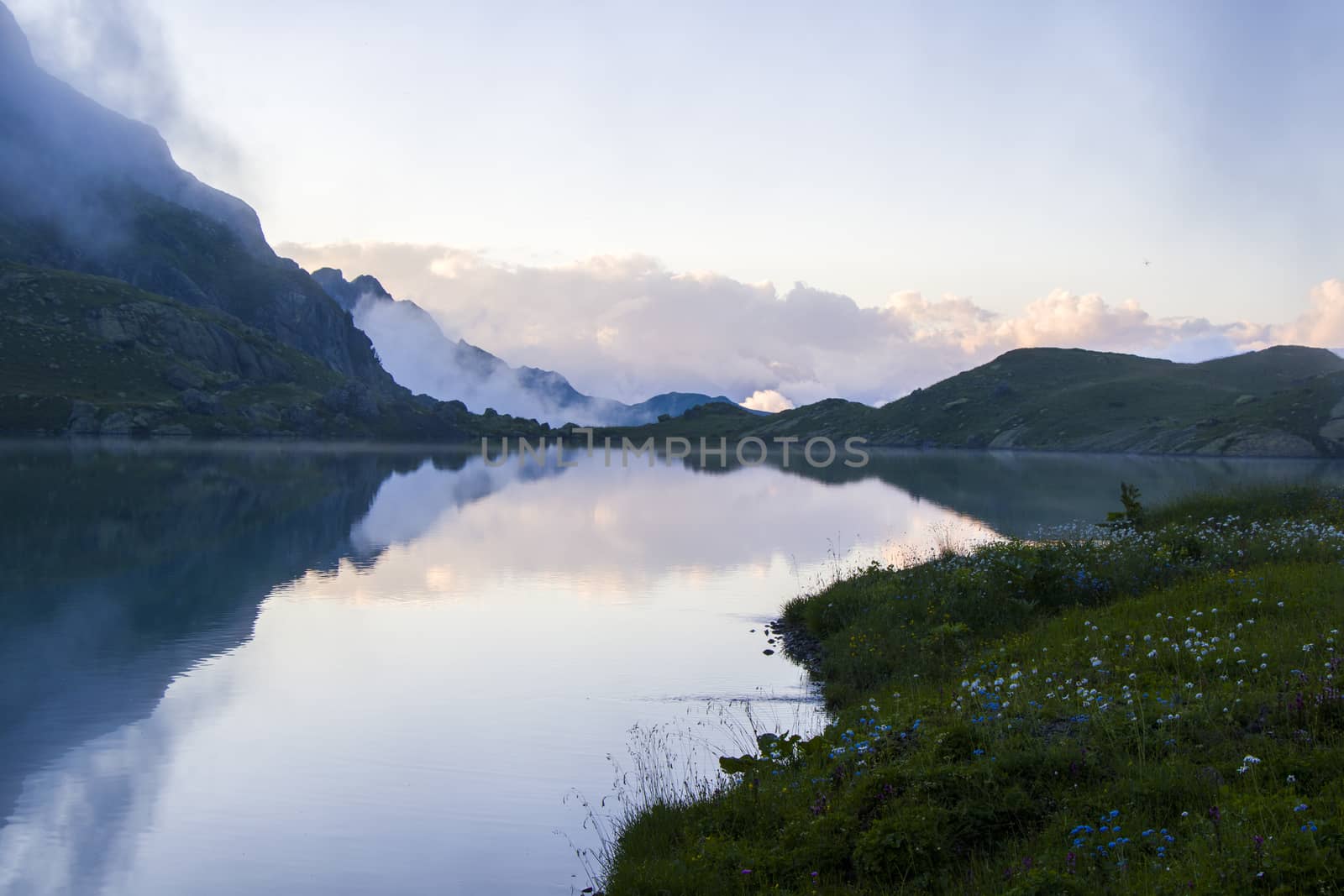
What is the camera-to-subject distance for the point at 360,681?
70.7 ft

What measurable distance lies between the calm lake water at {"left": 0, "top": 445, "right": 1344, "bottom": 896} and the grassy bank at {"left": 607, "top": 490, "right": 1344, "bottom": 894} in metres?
2.92

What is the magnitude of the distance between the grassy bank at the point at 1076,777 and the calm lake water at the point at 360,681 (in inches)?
115

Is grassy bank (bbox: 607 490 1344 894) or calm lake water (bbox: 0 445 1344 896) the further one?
calm lake water (bbox: 0 445 1344 896)

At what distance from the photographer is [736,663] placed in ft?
77.5

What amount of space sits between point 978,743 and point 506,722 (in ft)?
34.0

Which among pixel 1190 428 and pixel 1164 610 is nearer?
pixel 1164 610

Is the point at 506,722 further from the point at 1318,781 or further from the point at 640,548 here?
the point at 640,548

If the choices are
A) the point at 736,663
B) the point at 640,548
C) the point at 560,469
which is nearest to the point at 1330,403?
the point at 560,469

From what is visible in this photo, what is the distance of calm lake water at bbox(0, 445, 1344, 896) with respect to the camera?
12.9 metres

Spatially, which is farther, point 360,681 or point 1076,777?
point 360,681

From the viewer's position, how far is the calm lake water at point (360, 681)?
1292 centimetres

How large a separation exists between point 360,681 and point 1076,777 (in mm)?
16409

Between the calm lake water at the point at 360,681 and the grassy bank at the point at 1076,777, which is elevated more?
the grassy bank at the point at 1076,777

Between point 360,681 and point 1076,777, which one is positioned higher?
point 1076,777
